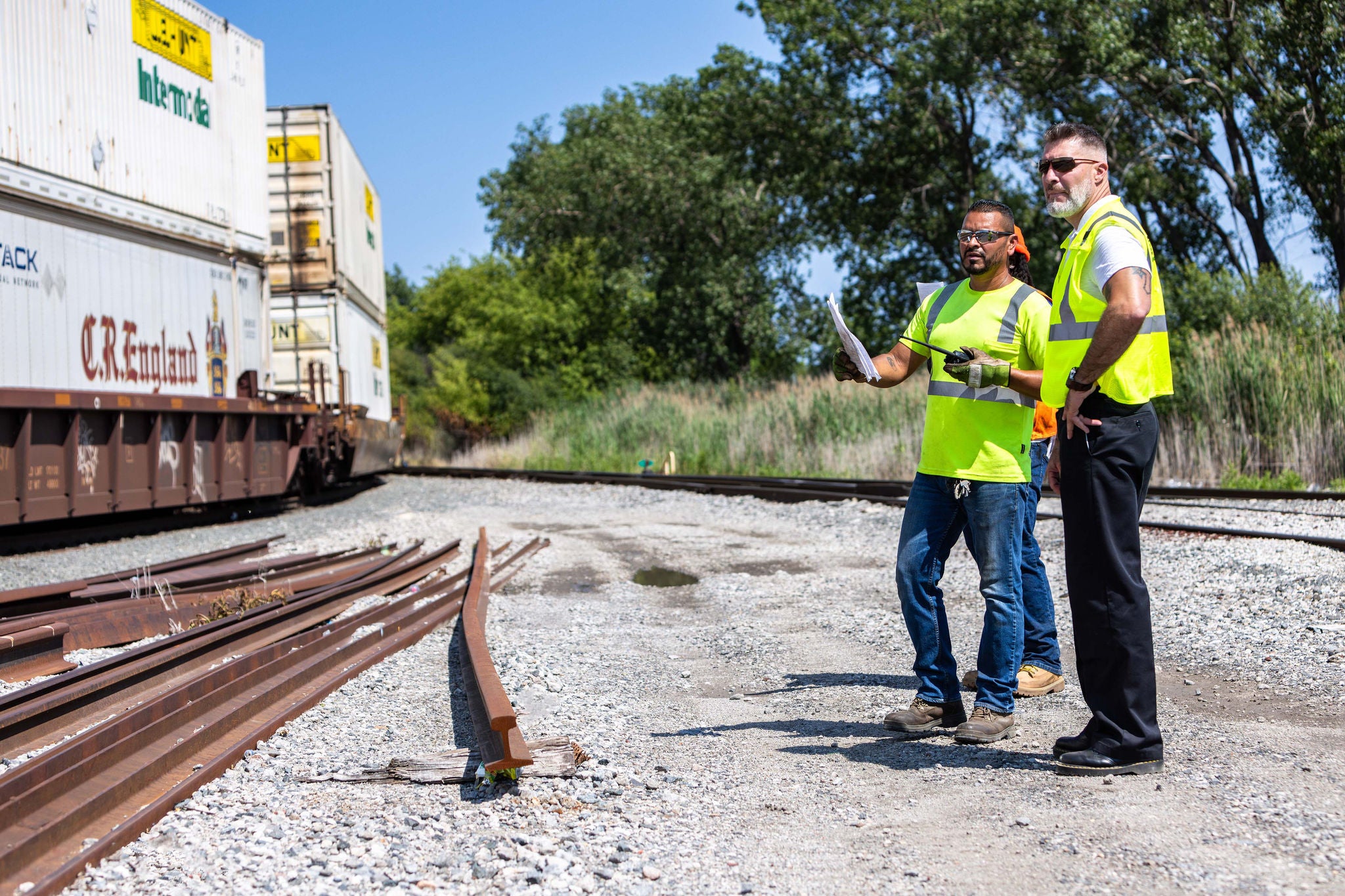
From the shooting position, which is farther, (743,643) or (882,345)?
(882,345)

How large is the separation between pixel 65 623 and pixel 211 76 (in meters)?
10.8

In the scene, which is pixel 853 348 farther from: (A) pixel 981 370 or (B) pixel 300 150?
(B) pixel 300 150

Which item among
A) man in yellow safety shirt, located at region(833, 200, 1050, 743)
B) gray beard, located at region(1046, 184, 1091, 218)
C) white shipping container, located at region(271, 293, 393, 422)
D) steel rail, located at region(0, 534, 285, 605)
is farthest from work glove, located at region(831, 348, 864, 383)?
white shipping container, located at region(271, 293, 393, 422)

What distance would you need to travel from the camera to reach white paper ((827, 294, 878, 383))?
13.1 ft

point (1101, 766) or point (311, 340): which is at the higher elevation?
point (311, 340)

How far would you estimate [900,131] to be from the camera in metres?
28.5

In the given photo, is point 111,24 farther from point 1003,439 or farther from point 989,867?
point 989,867

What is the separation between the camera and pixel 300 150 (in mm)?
18281

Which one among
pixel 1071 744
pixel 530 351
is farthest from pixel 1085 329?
pixel 530 351

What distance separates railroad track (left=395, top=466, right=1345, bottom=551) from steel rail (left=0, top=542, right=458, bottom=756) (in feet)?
21.9

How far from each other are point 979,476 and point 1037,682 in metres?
1.29

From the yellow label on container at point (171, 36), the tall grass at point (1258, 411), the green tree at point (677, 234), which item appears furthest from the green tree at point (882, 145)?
the yellow label on container at point (171, 36)

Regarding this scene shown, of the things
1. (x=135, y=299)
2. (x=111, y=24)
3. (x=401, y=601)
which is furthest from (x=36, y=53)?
(x=401, y=601)

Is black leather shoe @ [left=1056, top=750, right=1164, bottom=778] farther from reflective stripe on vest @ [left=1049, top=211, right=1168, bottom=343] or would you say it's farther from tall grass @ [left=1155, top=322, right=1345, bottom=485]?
tall grass @ [left=1155, top=322, right=1345, bottom=485]
